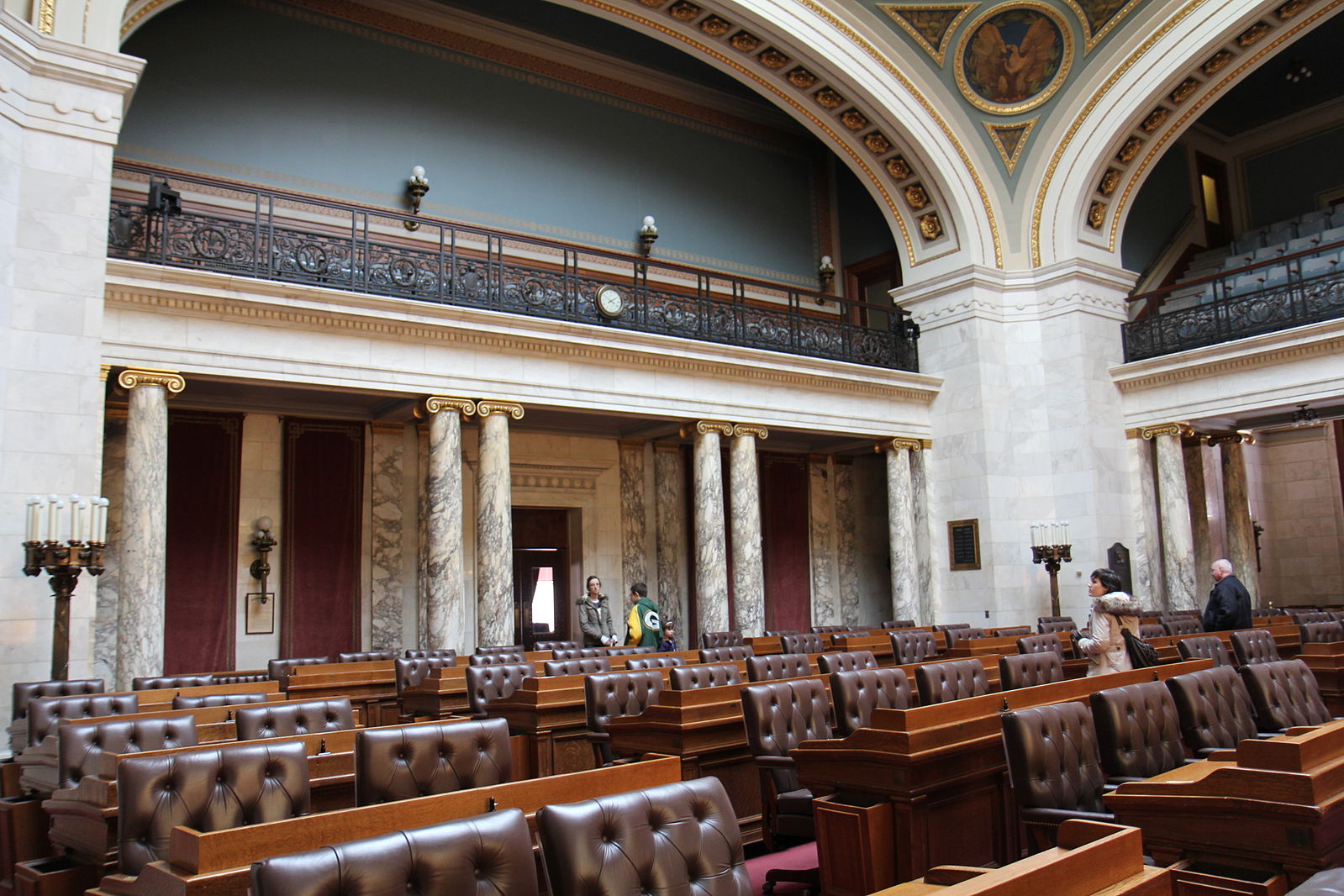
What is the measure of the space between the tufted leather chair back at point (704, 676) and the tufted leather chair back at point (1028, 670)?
5.80 feet

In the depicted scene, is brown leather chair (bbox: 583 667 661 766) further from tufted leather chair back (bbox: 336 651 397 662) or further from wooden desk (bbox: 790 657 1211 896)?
tufted leather chair back (bbox: 336 651 397 662)

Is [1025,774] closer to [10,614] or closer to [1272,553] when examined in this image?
[10,614]

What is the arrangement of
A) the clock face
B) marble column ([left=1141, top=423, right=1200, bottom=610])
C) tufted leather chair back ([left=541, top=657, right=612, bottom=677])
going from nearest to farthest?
tufted leather chair back ([left=541, top=657, right=612, bottom=677]) → the clock face → marble column ([left=1141, top=423, right=1200, bottom=610])

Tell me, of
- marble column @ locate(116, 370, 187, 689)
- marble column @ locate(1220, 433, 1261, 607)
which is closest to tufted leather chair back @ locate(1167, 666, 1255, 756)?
marble column @ locate(116, 370, 187, 689)

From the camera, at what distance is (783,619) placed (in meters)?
18.2

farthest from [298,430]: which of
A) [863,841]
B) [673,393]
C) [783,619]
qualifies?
[863,841]

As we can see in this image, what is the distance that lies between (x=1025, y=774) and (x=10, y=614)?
849 centimetres

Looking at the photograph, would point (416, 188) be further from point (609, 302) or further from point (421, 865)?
point (421, 865)

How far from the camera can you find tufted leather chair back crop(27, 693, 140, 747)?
5977 millimetres

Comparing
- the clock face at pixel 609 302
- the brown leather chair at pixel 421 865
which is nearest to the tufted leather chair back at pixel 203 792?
the brown leather chair at pixel 421 865

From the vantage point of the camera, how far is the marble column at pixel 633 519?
1666 cm

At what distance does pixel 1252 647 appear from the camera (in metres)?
8.14

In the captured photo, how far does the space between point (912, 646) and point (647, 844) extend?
303 inches

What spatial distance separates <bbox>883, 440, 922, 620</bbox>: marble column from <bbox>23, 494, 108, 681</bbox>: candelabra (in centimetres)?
1183
